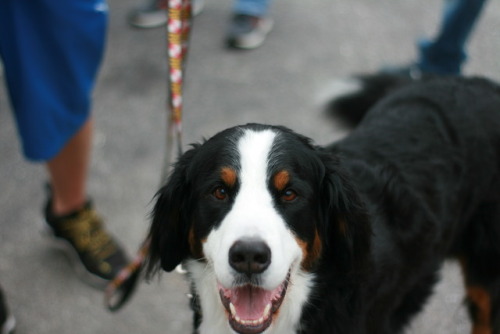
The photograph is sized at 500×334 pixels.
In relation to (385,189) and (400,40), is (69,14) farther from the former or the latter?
(400,40)

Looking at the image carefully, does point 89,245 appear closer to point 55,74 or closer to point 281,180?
point 55,74

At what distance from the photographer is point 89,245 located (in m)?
2.98

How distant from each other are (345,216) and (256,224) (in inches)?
15.2

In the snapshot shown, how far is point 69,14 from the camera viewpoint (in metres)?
2.41

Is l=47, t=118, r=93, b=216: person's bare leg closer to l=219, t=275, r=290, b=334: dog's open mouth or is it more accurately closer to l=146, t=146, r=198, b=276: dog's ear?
l=146, t=146, r=198, b=276: dog's ear

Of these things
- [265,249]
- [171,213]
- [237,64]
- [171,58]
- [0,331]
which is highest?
[171,58]

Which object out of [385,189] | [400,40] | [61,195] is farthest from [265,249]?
[400,40]

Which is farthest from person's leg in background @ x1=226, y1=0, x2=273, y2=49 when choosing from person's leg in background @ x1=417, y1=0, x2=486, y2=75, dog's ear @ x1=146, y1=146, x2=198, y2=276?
dog's ear @ x1=146, y1=146, x2=198, y2=276

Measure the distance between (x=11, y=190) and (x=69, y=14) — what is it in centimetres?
138

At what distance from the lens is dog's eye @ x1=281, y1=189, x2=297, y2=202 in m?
1.82

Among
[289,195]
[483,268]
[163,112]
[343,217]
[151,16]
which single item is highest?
[289,195]

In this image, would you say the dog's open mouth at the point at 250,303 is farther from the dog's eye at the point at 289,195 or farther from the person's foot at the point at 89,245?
the person's foot at the point at 89,245

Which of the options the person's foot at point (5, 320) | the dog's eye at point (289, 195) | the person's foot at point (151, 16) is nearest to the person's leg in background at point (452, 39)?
the person's foot at point (151, 16)

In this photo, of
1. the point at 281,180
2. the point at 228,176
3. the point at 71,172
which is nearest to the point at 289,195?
the point at 281,180
